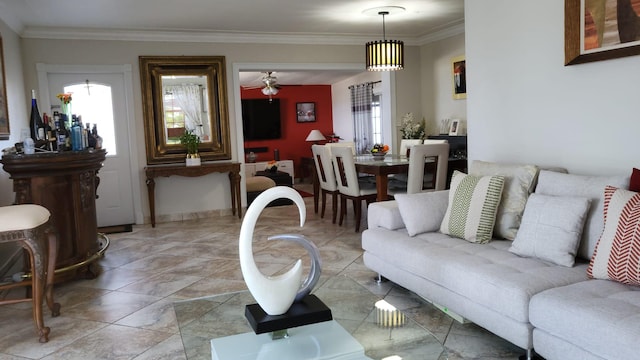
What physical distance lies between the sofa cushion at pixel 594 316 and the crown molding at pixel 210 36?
514 centimetres

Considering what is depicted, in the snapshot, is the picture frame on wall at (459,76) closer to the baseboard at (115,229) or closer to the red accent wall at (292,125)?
the baseboard at (115,229)

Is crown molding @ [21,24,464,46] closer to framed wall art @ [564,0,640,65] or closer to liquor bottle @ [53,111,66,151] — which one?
liquor bottle @ [53,111,66,151]

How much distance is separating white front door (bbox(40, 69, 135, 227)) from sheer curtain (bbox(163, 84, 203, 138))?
2.07 feet

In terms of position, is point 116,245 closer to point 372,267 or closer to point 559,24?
point 372,267

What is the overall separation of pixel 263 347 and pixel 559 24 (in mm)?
2585

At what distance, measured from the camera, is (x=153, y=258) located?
464cm

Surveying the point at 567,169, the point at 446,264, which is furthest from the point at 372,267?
the point at 567,169

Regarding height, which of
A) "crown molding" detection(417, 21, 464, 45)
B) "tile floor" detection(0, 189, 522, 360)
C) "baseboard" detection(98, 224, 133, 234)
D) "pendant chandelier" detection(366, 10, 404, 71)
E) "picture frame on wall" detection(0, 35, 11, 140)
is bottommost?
"tile floor" detection(0, 189, 522, 360)

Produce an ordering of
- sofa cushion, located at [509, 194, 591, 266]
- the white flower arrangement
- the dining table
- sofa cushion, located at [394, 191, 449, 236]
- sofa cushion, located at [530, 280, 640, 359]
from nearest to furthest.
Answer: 1. sofa cushion, located at [530, 280, 640, 359]
2. sofa cushion, located at [509, 194, 591, 266]
3. sofa cushion, located at [394, 191, 449, 236]
4. the dining table
5. the white flower arrangement

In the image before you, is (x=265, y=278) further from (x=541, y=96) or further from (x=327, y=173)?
(x=327, y=173)

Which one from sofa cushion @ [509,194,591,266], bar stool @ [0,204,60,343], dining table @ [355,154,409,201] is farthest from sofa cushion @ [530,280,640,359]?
dining table @ [355,154,409,201]

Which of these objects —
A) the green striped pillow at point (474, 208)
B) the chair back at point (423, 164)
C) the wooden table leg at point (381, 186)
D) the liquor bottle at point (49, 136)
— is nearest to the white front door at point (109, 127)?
the liquor bottle at point (49, 136)

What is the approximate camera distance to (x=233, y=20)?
5.87 meters

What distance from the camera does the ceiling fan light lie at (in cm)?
546
